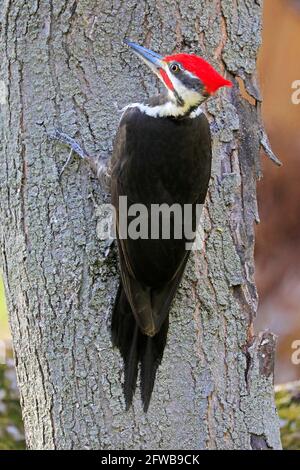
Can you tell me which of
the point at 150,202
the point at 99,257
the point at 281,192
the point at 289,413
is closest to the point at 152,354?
the point at 99,257

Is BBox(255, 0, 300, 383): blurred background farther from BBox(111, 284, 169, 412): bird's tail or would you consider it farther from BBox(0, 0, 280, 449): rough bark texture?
BBox(111, 284, 169, 412): bird's tail

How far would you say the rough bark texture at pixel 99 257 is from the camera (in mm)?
2809

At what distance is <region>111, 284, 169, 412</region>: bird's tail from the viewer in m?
2.79

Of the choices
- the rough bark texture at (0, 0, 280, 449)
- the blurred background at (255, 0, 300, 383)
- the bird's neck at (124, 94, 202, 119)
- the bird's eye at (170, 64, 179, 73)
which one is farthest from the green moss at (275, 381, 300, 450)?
the bird's eye at (170, 64, 179, 73)

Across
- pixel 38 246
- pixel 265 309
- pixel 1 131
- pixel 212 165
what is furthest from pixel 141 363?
pixel 265 309

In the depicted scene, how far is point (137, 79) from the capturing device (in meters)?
2.92

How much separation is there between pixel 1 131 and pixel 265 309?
2.55 meters

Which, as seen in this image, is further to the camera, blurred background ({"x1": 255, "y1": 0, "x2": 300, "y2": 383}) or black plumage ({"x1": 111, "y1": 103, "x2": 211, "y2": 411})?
blurred background ({"x1": 255, "y1": 0, "x2": 300, "y2": 383})

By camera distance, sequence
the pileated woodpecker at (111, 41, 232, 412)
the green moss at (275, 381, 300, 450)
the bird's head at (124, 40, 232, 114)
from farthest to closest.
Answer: the green moss at (275, 381, 300, 450) → the pileated woodpecker at (111, 41, 232, 412) → the bird's head at (124, 40, 232, 114)

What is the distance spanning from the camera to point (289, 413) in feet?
15.4

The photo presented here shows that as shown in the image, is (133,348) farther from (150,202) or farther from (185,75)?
(185,75)

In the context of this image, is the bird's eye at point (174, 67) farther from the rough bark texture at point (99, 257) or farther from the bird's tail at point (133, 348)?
the bird's tail at point (133, 348)
